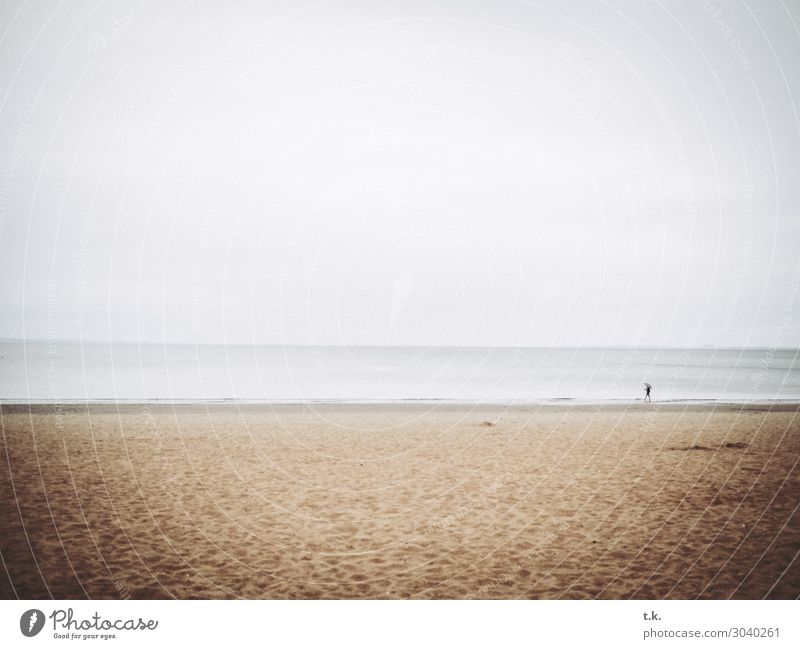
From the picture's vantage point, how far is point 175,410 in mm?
25469

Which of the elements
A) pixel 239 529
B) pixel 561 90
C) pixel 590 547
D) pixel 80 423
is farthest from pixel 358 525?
Result: pixel 80 423

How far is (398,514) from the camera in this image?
9969mm

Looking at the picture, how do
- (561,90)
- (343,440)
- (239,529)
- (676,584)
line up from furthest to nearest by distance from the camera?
(343,440), (561,90), (239,529), (676,584)

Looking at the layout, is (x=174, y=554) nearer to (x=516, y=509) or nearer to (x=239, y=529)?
(x=239, y=529)
